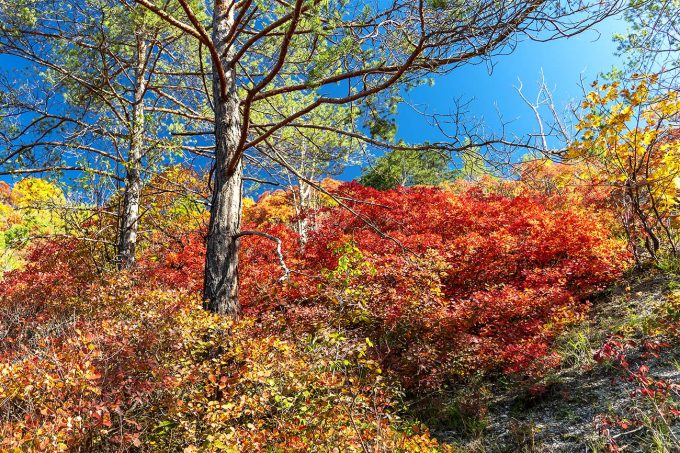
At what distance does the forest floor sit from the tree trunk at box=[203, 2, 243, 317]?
2.88m

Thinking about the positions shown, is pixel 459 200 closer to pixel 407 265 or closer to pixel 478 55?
pixel 407 265

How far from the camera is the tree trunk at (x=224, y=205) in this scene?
4.23 meters

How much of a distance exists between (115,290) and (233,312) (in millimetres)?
Answer: 2134

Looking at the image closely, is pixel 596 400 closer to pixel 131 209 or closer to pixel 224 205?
pixel 224 205

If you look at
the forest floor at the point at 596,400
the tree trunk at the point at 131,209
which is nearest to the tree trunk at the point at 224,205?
the forest floor at the point at 596,400

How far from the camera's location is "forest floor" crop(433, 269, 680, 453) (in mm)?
3121

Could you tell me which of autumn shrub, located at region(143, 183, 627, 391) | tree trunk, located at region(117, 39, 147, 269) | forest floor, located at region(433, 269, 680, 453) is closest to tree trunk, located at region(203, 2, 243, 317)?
autumn shrub, located at region(143, 183, 627, 391)

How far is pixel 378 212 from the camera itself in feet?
30.1

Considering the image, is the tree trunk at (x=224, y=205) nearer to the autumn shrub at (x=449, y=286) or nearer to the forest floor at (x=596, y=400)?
the autumn shrub at (x=449, y=286)

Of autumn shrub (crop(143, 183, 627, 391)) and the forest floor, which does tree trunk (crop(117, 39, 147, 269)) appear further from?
the forest floor

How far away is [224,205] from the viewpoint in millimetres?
4422

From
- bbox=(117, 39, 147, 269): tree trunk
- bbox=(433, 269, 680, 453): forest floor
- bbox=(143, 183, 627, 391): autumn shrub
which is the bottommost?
bbox=(433, 269, 680, 453): forest floor

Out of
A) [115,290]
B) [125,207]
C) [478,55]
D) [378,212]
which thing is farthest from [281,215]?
[478,55]

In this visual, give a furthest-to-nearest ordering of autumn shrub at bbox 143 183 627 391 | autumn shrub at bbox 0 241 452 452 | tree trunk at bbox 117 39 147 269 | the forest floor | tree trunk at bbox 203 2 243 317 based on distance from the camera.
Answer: tree trunk at bbox 117 39 147 269, autumn shrub at bbox 143 183 627 391, tree trunk at bbox 203 2 243 317, the forest floor, autumn shrub at bbox 0 241 452 452
